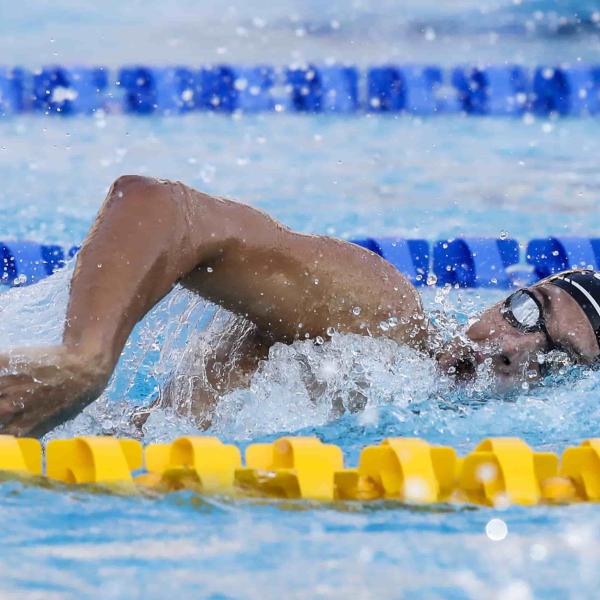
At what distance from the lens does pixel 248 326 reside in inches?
82.1

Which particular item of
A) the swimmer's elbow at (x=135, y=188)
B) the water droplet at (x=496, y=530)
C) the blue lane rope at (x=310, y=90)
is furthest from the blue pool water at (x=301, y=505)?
the blue lane rope at (x=310, y=90)

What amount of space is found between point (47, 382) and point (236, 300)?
437mm

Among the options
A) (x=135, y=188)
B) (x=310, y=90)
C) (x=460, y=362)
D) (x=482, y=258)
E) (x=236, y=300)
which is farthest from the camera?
(x=310, y=90)

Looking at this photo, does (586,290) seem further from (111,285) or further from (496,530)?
A: (111,285)

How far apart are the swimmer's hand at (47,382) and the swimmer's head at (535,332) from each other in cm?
88

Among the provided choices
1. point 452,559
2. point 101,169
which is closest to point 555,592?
point 452,559

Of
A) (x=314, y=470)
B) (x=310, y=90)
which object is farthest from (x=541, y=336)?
(x=310, y=90)

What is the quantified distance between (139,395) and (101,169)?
10.1 feet

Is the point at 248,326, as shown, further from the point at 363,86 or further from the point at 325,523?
the point at 363,86

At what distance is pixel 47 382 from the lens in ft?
5.17

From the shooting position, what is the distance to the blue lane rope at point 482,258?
427cm

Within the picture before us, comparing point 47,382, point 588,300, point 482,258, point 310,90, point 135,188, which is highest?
point 310,90

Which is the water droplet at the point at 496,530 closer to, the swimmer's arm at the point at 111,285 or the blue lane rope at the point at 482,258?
the swimmer's arm at the point at 111,285

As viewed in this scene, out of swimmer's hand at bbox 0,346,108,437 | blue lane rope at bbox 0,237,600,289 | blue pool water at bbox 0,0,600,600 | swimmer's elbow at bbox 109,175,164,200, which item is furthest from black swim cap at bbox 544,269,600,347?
blue lane rope at bbox 0,237,600,289
